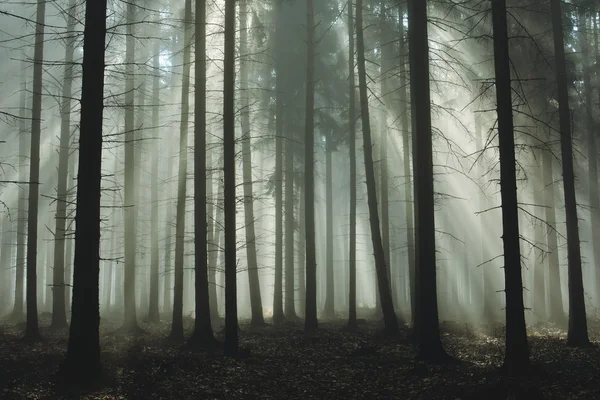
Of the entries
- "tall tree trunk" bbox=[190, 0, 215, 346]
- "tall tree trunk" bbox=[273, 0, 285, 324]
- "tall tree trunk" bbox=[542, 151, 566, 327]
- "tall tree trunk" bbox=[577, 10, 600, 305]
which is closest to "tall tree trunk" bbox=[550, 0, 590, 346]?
"tall tree trunk" bbox=[542, 151, 566, 327]

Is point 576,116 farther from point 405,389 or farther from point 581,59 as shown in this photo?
point 405,389

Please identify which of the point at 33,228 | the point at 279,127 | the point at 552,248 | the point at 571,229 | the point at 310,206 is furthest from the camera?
the point at 279,127

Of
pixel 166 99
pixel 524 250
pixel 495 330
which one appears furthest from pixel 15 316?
pixel 524 250

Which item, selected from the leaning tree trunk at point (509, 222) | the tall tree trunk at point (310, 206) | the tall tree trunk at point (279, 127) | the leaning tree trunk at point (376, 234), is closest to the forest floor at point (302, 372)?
the leaning tree trunk at point (509, 222)

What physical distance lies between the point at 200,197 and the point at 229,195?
158 centimetres

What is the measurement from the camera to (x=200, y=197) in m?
13.8

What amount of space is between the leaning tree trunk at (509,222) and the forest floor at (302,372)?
1.55 ft

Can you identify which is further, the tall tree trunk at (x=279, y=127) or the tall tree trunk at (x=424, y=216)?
the tall tree trunk at (x=279, y=127)

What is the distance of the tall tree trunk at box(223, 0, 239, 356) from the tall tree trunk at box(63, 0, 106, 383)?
151 inches

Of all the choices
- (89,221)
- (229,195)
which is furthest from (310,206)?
(89,221)

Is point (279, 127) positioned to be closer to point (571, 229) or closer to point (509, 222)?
point (571, 229)

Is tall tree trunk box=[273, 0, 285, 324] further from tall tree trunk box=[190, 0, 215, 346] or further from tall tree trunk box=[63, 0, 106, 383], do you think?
tall tree trunk box=[63, 0, 106, 383]

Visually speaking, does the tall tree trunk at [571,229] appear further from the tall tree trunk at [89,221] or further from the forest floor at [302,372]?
the tall tree trunk at [89,221]

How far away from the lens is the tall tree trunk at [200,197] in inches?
525
